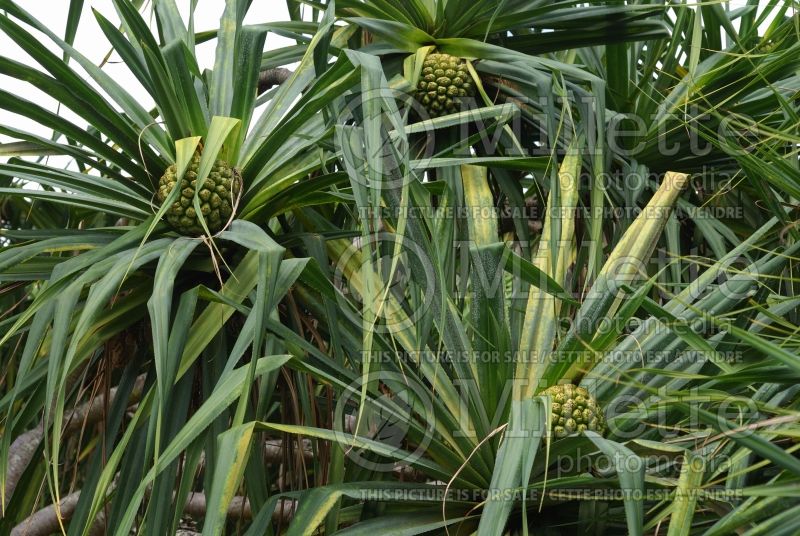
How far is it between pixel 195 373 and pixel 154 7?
69 centimetres

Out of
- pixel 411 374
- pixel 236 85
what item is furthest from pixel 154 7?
pixel 411 374

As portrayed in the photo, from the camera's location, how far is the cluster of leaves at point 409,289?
1244 mm

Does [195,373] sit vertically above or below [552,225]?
below

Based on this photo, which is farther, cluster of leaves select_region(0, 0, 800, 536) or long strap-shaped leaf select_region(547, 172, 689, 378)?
long strap-shaped leaf select_region(547, 172, 689, 378)

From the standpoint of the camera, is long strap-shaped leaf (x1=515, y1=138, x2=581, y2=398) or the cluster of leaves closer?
the cluster of leaves

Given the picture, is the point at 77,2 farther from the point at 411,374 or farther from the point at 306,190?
the point at 411,374

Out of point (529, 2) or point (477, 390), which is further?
point (529, 2)

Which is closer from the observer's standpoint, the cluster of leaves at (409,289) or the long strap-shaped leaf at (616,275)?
the cluster of leaves at (409,289)

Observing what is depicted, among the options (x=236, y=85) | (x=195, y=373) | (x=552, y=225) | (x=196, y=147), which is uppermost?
(x=236, y=85)

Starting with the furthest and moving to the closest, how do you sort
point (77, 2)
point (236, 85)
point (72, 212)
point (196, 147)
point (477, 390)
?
point (72, 212), point (77, 2), point (236, 85), point (196, 147), point (477, 390)

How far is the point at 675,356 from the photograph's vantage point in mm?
1416

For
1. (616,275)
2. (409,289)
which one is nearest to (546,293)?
(616,275)

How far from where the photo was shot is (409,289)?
1.66 m

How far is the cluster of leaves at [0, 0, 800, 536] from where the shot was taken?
1244 millimetres
